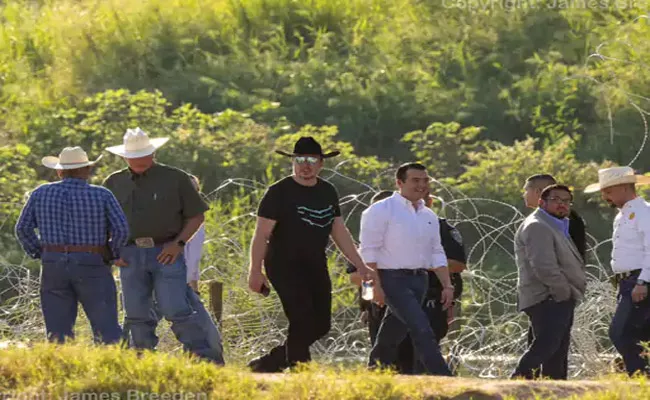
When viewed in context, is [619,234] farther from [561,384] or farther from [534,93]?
[534,93]

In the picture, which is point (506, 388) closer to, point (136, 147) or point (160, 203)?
point (160, 203)

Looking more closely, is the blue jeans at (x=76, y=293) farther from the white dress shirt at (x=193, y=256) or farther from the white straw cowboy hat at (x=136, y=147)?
the white dress shirt at (x=193, y=256)

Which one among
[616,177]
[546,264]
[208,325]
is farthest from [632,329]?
[208,325]

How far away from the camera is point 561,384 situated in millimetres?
7570

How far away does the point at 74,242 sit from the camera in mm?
8828

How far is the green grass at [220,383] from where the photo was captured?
712 centimetres

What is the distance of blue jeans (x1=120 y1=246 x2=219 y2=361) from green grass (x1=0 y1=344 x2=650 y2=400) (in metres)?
1.07

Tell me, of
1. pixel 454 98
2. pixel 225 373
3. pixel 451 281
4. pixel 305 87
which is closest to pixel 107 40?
pixel 305 87

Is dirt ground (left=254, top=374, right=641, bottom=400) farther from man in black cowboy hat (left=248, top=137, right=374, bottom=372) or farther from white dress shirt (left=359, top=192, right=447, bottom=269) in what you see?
white dress shirt (left=359, top=192, right=447, bottom=269)

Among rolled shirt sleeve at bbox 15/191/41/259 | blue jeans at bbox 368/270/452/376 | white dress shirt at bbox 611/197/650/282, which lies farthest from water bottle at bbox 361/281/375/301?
rolled shirt sleeve at bbox 15/191/41/259

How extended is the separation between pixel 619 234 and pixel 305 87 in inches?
461

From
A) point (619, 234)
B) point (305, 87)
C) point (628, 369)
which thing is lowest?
point (628, 369)

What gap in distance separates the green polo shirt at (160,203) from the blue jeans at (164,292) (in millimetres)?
117

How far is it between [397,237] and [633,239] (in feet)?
4.52
